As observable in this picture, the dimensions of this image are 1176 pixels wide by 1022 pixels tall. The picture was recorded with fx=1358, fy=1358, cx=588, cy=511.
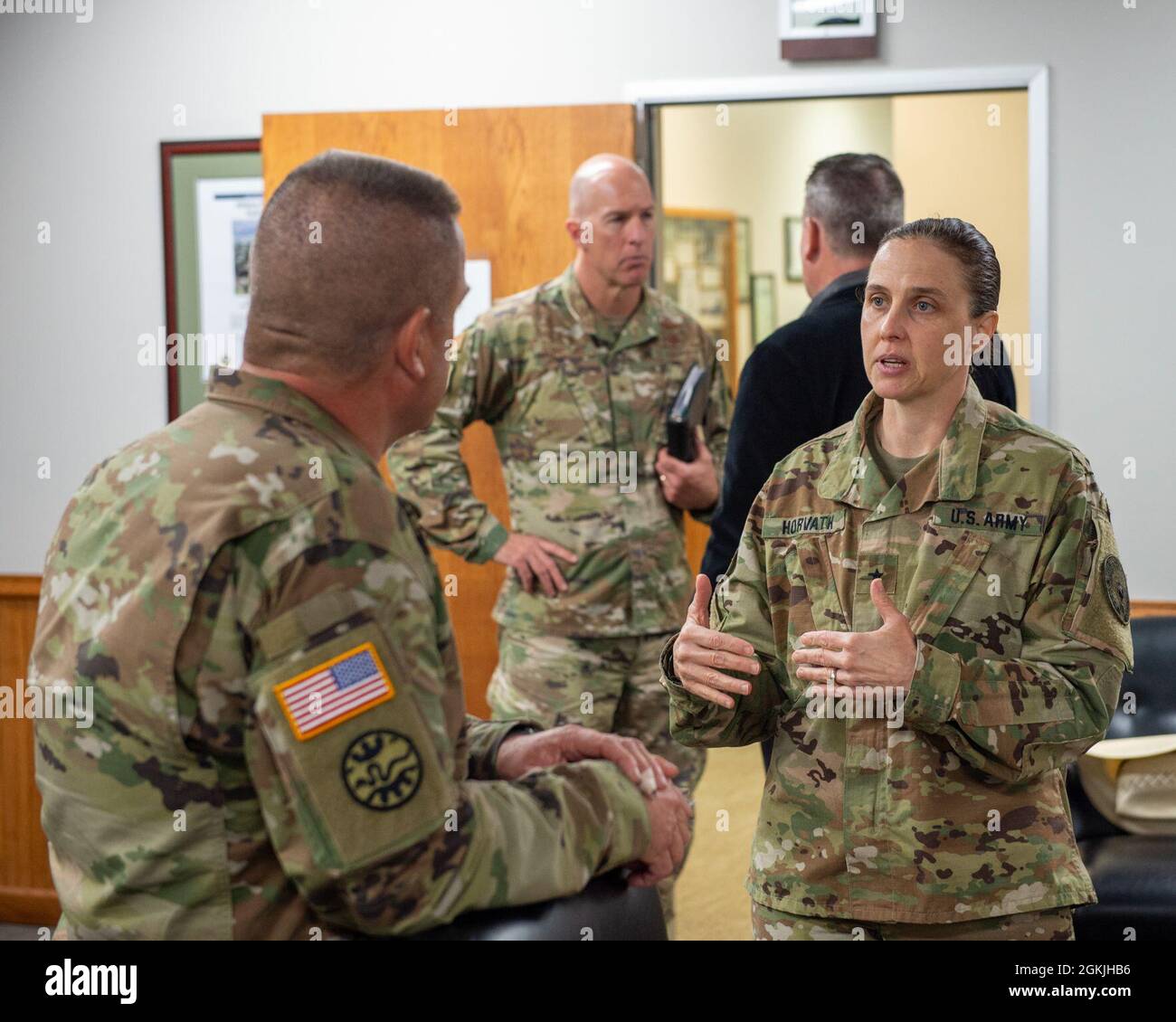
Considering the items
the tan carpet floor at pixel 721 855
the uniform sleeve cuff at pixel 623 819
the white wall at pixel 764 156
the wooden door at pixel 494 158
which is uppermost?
the white wall at pixel 764 156

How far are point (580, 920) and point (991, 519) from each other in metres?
0.75

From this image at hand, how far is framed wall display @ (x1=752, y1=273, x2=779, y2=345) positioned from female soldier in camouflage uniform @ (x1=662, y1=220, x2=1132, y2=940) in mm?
5482

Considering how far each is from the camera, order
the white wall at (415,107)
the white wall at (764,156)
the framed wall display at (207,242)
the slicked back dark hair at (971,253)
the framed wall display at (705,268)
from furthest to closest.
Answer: the white wall at (764,156), the framed wall display at (705,268), the framed wall display at (207,242), the white wall at (415,107), the slicked back dark hair at (971,253)

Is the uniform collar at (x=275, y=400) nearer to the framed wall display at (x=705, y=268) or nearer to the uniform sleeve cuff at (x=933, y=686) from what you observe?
the uniform sleeve cuff at (x=933, y=686)

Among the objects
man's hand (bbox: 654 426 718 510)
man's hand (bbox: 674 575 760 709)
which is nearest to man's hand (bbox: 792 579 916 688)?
man's hand (bbox: 674 575 760 709)

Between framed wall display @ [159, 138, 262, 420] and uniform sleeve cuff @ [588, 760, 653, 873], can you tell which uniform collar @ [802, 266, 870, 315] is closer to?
uniform sleeve cuff @ [588, 760, 653, 873]

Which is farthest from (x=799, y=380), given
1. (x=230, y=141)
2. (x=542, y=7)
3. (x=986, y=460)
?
(x=230, y=141)

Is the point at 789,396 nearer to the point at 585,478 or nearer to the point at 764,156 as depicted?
the point at 585,478

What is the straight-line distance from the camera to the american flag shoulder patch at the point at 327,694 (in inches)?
44.8

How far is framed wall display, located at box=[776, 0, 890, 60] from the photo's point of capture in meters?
3.41

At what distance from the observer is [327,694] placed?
1142 millimetres

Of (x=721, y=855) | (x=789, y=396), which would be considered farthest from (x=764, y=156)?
(x=789, y=396)

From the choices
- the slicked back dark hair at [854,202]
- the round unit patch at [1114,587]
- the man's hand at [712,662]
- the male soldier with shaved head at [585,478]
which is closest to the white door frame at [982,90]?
the male soldier with shaved head at [585,478]

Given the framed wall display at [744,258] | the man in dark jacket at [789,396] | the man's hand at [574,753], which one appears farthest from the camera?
the framed wall display at [744,258]
